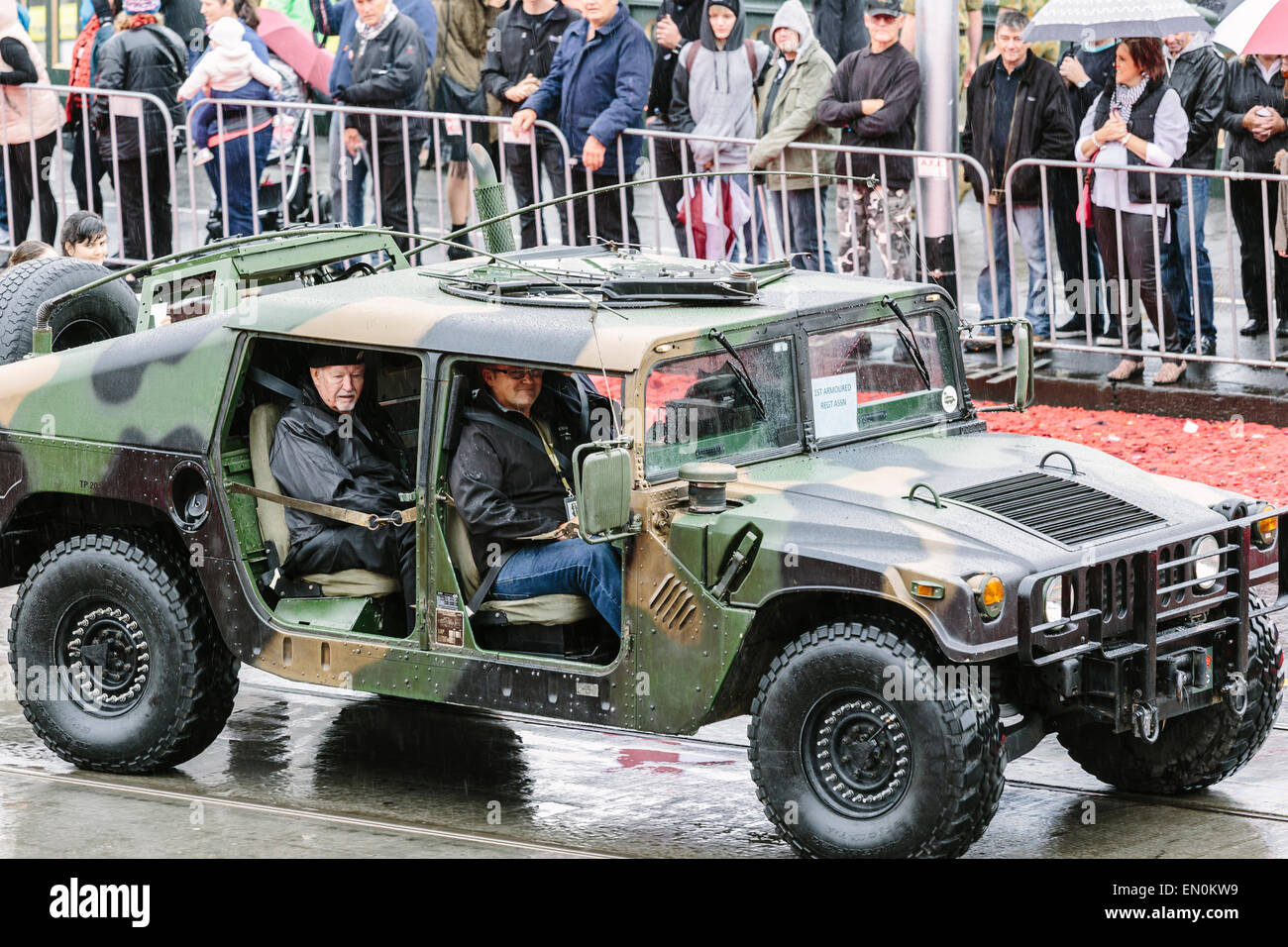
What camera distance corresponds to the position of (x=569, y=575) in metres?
7.71

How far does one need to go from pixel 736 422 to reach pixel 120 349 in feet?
7.86

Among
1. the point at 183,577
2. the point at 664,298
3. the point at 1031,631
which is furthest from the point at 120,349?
the point at 1031,631

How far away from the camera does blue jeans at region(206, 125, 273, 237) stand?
1636 centimetres

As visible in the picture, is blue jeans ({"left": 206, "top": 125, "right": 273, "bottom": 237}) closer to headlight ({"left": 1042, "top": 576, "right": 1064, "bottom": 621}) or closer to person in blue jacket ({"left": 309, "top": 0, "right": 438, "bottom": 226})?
person in blue jacket ({"left": 309, "top": 0, "right": 438, "bottom": 226})

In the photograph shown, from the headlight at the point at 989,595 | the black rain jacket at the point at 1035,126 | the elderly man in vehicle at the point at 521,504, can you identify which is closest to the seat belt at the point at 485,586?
the elderly man in vehicle at the point at 521,504

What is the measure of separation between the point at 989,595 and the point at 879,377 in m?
1.59

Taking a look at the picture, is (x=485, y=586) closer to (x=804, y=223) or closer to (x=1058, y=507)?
(x=1058, y=507)

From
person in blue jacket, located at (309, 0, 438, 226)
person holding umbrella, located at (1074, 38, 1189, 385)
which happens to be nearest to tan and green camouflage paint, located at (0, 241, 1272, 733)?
person holding umbrella, located at (1074, 38, 1189, 385)

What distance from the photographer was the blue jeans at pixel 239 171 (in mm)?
16359

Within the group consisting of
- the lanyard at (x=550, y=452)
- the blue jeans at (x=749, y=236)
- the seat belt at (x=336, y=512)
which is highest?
the blue jeans at (x=749, y=236)

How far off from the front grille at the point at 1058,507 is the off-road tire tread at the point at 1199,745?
68 centimetres

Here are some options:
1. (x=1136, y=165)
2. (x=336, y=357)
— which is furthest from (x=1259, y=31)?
(x=336, y=357)

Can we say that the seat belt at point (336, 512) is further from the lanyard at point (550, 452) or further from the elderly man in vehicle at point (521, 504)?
the lanyard at point (550, 452)
